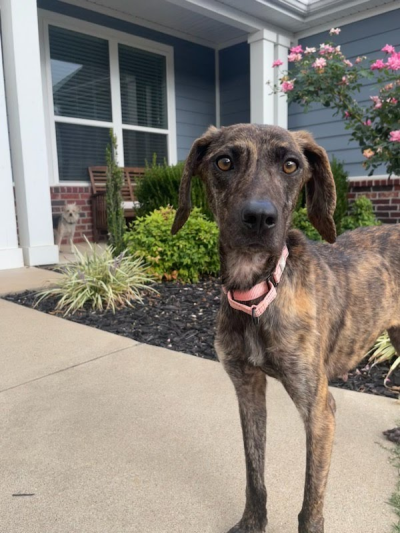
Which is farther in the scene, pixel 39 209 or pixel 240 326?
pixel 39 209

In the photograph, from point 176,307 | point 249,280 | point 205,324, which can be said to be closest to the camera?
point 249,280

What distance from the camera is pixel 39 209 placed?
21.8ft

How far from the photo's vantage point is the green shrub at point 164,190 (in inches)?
263

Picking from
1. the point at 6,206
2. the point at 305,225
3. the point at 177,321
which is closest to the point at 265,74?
the point at 305,225

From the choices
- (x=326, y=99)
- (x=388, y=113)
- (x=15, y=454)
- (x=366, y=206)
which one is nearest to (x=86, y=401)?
(x=15, y=454)

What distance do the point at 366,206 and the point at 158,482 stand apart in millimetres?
6273

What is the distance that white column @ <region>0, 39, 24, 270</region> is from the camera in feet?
20.5

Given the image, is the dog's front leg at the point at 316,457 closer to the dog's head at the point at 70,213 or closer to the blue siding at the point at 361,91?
the blue siding at the point at 361,91

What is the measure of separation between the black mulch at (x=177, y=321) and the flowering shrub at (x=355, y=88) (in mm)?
2500

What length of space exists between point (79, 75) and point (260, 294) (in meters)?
8.62

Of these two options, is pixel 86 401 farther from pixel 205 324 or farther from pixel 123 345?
pixel 205 324

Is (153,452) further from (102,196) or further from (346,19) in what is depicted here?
(346,19)

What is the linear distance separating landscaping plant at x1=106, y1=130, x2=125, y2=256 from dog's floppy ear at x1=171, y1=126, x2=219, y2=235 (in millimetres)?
4408

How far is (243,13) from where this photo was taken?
8070 mm
